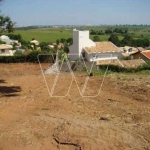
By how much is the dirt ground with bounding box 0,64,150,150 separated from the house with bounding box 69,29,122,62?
9.59 meters

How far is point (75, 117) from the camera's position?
812 cm

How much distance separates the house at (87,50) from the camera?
898 inches

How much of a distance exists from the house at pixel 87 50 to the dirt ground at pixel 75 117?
959 cm

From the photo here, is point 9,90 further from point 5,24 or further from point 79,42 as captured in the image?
point 79,42

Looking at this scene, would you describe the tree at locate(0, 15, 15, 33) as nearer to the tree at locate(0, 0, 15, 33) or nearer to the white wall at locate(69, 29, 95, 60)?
the tree at locate(0, 0, 15, 33)

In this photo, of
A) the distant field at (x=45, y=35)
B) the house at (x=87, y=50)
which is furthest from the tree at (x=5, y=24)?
the distant field at (x=45, y=35)

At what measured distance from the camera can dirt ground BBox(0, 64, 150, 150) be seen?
6.28 meters

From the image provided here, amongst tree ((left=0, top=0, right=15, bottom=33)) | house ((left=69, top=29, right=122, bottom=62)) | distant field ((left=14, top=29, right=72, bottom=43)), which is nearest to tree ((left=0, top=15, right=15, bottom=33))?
tree ((left=0, top=0, right=15, bottom=33))

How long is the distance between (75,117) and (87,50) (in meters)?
15.3

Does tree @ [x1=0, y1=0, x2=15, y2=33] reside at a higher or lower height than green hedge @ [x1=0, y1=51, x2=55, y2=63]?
higher

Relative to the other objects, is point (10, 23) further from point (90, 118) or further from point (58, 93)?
point (90, 118)

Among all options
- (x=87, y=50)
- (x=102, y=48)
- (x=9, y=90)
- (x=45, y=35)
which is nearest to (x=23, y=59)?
(x=87, y=50)

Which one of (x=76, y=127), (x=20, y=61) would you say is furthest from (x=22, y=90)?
(x=20, y=61)

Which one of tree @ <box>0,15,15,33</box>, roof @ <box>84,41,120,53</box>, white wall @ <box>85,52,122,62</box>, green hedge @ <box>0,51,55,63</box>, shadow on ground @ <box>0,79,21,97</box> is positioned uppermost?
tree @ <box>0,15,15,33</box>
